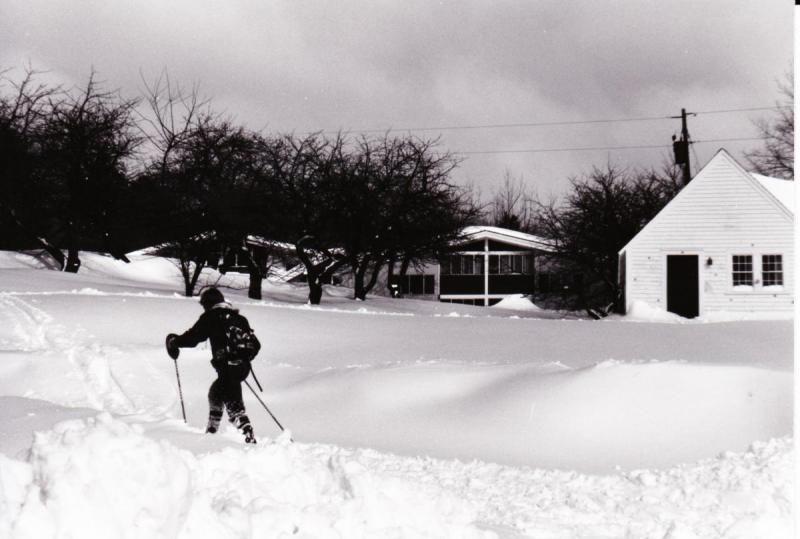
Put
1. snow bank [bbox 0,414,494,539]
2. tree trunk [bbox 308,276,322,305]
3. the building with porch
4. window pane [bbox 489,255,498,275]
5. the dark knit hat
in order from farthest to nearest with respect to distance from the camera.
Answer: window pane [bbox 489,255,498,275], the building with porch, tree trunk [bbox 308,276,322,305], the dark knit hat, snow bank [bbox 0,414,494,539]

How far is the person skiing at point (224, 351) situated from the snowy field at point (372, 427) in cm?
17

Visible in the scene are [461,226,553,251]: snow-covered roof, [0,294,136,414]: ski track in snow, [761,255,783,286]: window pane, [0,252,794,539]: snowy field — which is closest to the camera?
[0,252,794,539]: snowy field

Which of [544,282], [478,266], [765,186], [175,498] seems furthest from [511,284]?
[175,498]

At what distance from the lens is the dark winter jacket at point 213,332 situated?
5598 mm

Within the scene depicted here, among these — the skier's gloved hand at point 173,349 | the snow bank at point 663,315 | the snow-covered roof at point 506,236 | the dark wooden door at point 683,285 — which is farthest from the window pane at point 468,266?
the skier's gloved hand at point 173,349

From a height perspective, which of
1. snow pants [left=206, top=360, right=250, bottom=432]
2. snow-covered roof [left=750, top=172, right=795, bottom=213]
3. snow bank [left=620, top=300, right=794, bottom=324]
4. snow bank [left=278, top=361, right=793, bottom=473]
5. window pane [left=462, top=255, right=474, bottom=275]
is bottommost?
snow bank [left=278, top=361, right=793, bottom=473]

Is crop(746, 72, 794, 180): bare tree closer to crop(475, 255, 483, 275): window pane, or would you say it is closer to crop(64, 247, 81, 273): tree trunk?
crop(64, 247, 81, 273): tree trunk

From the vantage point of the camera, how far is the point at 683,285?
19.6 meters

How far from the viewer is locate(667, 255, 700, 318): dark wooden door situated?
19391mm

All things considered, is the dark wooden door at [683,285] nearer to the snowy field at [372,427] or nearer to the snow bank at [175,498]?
the snowy field at [372,427]

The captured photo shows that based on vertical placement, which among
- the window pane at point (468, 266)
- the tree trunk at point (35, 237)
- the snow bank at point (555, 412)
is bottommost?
the snow bank at point (555, 412)

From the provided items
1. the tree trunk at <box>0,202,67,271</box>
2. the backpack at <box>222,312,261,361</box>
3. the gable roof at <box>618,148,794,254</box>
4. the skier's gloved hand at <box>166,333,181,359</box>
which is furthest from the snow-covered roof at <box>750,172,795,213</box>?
the skier's gloved hand at <box>166,333,181,359</box>

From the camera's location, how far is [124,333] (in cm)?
786

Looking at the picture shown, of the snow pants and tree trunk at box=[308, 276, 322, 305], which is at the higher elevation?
tree trunk at box=[308, 276, 322, 305]
